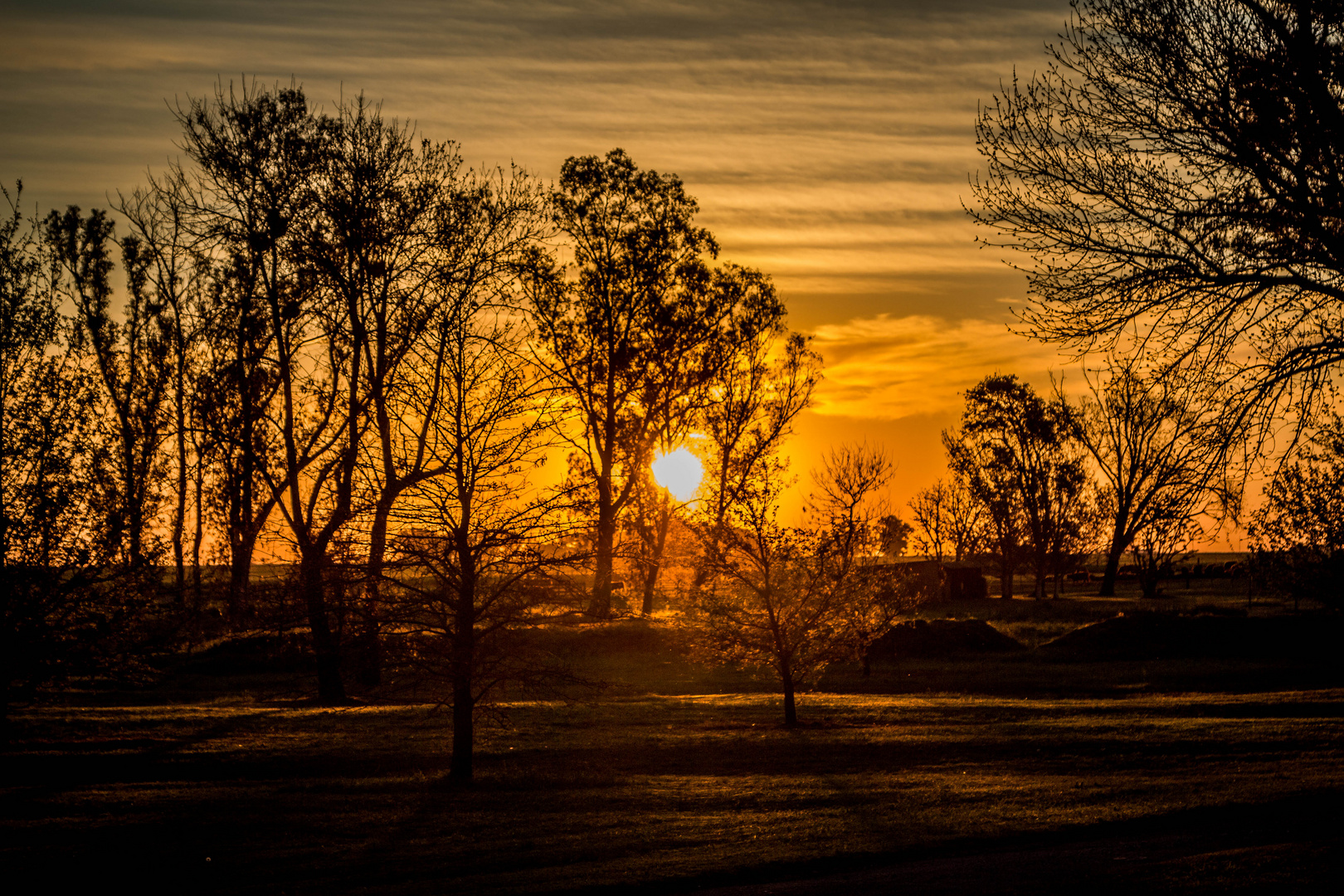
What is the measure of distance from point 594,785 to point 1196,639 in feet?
108

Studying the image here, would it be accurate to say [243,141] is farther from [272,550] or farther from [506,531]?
[506,531]

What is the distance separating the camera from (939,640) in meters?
42.9

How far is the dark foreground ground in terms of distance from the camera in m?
12.5

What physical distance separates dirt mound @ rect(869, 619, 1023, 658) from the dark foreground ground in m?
12.8

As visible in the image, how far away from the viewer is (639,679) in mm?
34969

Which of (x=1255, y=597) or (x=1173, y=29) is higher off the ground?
(x=1173, y=29)

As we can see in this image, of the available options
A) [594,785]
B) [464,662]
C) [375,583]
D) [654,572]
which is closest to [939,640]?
[654,572]

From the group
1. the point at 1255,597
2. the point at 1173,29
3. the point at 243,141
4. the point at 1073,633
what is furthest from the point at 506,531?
the point at 1255,597

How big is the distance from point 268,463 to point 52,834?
1993 cm

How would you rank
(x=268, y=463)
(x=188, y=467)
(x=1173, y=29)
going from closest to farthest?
(x=1173, y=29) < (x=268, y=463) < (x=188, y=467)

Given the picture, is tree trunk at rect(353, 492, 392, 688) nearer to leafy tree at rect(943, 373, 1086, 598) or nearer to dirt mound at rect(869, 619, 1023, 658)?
dirt mound at rect(869, 619, 1023, 658)

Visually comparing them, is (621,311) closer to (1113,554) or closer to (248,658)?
(248,658)

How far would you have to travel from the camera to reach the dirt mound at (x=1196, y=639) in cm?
3938

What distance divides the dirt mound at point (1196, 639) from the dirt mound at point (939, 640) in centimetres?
216
